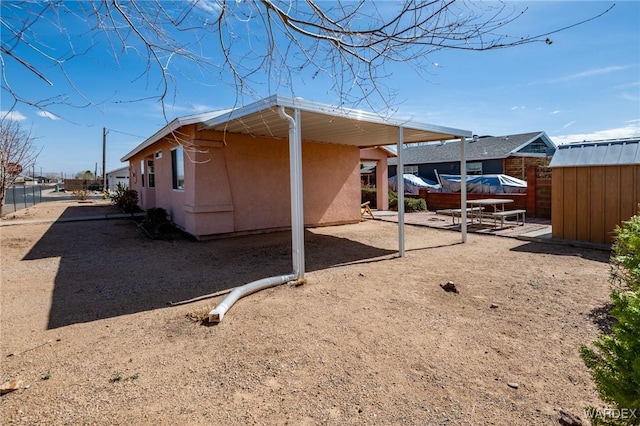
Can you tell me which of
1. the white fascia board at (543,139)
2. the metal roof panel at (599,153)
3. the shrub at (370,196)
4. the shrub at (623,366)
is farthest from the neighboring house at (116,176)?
the shrub at (623,366)

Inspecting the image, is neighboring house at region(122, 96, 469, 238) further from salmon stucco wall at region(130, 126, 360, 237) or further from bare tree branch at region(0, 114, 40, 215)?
bare tree branch at region(0, 114, 40, 215)

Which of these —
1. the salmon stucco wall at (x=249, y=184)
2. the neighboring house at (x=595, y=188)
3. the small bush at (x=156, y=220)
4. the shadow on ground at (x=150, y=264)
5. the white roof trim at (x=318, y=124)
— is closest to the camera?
the shadow on ground at (x=150, y=264)

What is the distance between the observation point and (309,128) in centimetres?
807

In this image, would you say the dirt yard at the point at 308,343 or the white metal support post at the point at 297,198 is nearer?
the dirt yard at the point at 308,343

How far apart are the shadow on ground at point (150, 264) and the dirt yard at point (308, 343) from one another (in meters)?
0.05

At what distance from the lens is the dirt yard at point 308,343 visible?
2.38 meters

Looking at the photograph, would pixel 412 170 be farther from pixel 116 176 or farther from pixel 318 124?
pixel 116 176

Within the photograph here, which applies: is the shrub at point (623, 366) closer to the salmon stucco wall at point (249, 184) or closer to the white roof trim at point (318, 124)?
the white roof trim at point (318, 124)

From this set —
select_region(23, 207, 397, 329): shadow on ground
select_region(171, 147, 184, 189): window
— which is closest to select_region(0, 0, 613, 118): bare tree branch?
select_region(23, 207, 397, 329): shadow on ground

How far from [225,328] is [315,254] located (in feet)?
12.6

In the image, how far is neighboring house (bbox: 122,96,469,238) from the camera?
7832mm

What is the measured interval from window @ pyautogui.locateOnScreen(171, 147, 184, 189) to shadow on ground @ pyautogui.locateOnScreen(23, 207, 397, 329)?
170cm

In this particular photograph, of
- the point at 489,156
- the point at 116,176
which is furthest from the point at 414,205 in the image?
the point at 116,176

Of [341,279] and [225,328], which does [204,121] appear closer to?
[341,279]
